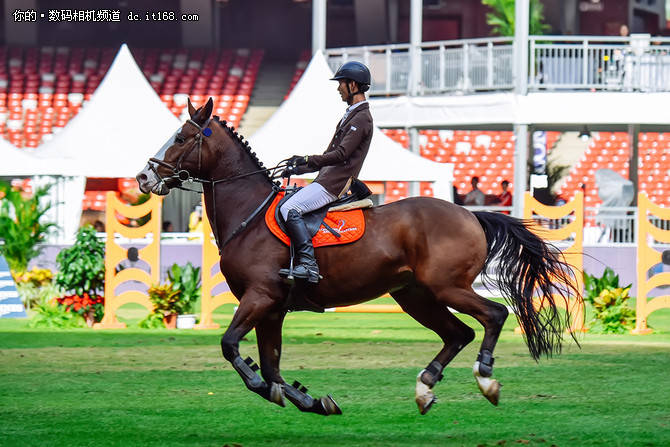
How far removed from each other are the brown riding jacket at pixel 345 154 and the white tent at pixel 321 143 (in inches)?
422

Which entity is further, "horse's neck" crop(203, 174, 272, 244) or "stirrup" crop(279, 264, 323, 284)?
"horse's neck" crop(203, 174, 272, 244)

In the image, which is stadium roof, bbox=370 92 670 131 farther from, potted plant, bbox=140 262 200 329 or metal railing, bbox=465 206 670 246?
potted plant, bbox=140 262 200 329

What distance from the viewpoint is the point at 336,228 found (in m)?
8.59

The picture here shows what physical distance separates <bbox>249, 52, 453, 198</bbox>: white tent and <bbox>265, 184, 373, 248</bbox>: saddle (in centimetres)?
1080

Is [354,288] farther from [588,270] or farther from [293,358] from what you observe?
[588,270]

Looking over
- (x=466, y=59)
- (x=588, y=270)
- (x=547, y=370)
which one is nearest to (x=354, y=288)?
(x=547, y=370)

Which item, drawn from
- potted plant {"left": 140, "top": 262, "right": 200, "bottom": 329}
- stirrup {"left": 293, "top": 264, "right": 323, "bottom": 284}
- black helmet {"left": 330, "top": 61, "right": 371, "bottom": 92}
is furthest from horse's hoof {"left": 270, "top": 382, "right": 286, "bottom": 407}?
potted plant {"left": 140, "top": 262, "right": 200, "bottom": 329}

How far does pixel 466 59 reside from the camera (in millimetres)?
25062

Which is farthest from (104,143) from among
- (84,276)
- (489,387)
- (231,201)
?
(489,387)

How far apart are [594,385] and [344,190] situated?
128 inches

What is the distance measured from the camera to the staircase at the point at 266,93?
32219 millimetres

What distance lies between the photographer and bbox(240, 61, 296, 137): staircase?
32.2 meters

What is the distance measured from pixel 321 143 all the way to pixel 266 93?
14571 millimetres

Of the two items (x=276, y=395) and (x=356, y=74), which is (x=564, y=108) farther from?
(x=276, y=395)
